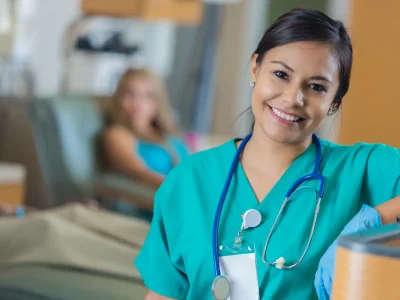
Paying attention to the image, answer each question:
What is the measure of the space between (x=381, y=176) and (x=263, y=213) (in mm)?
215

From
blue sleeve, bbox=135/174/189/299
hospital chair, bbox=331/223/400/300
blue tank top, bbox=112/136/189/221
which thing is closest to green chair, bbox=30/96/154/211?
blue tank top, bbox=112/136/189/221

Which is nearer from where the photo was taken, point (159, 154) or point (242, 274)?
point (242, 274)

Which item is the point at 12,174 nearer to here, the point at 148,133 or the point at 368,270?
the point at 148,133

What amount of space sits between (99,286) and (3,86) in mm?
2380

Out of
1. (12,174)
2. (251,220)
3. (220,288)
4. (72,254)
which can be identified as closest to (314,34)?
(251,220)

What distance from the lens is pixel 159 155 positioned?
395 centimetres

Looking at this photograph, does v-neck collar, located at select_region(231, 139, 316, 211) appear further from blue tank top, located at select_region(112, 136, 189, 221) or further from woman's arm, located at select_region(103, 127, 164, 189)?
blue tank top, located at select_region(112, 136, 189, 221)

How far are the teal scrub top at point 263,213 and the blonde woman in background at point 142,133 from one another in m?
2.25

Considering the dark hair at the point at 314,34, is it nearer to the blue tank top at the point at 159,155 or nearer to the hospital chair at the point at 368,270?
the hospital chair at the point at 368,270

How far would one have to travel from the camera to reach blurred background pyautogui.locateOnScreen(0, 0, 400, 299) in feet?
12.3

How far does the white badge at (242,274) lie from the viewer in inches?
56.4

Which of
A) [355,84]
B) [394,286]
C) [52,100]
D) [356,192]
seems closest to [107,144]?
[52,100]

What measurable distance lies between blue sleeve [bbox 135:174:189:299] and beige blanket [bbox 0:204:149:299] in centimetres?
59

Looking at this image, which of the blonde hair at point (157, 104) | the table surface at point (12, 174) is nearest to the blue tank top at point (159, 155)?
the blonde hair at point (157, 104)
